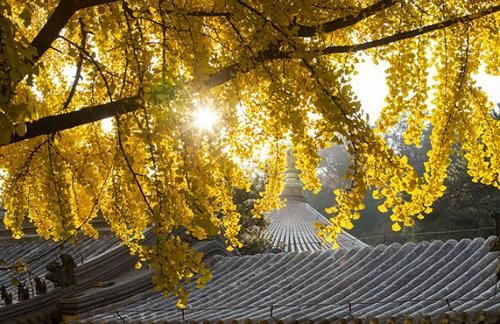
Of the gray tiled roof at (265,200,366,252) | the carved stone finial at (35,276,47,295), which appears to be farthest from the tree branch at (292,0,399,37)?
the gray tiled roof at (265,200,366,252)

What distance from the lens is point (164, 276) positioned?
3.32 m

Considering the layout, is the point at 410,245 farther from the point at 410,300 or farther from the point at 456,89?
the point at 456,89

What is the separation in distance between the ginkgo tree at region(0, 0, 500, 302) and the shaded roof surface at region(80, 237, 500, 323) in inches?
33.2

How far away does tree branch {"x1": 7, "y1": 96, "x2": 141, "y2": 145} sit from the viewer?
3.29m

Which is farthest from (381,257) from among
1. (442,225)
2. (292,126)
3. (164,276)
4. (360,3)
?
(442,225)

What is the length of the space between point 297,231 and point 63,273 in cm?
983

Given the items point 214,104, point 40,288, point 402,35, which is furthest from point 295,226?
point 402,35

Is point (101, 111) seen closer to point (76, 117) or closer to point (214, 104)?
point (76, 117)

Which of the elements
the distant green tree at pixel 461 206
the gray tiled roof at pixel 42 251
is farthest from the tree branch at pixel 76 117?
the distant green tree at pixel 461 206

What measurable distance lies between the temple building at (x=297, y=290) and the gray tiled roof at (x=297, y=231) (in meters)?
7.29

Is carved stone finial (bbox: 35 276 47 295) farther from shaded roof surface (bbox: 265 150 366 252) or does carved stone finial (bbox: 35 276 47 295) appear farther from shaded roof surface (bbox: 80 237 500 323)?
shaded roof surface (bbox: 265 150 366 252)

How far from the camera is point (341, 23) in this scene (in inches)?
147

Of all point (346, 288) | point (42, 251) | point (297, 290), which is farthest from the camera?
point (42, 251)

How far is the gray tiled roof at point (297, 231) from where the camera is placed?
49.9ft
